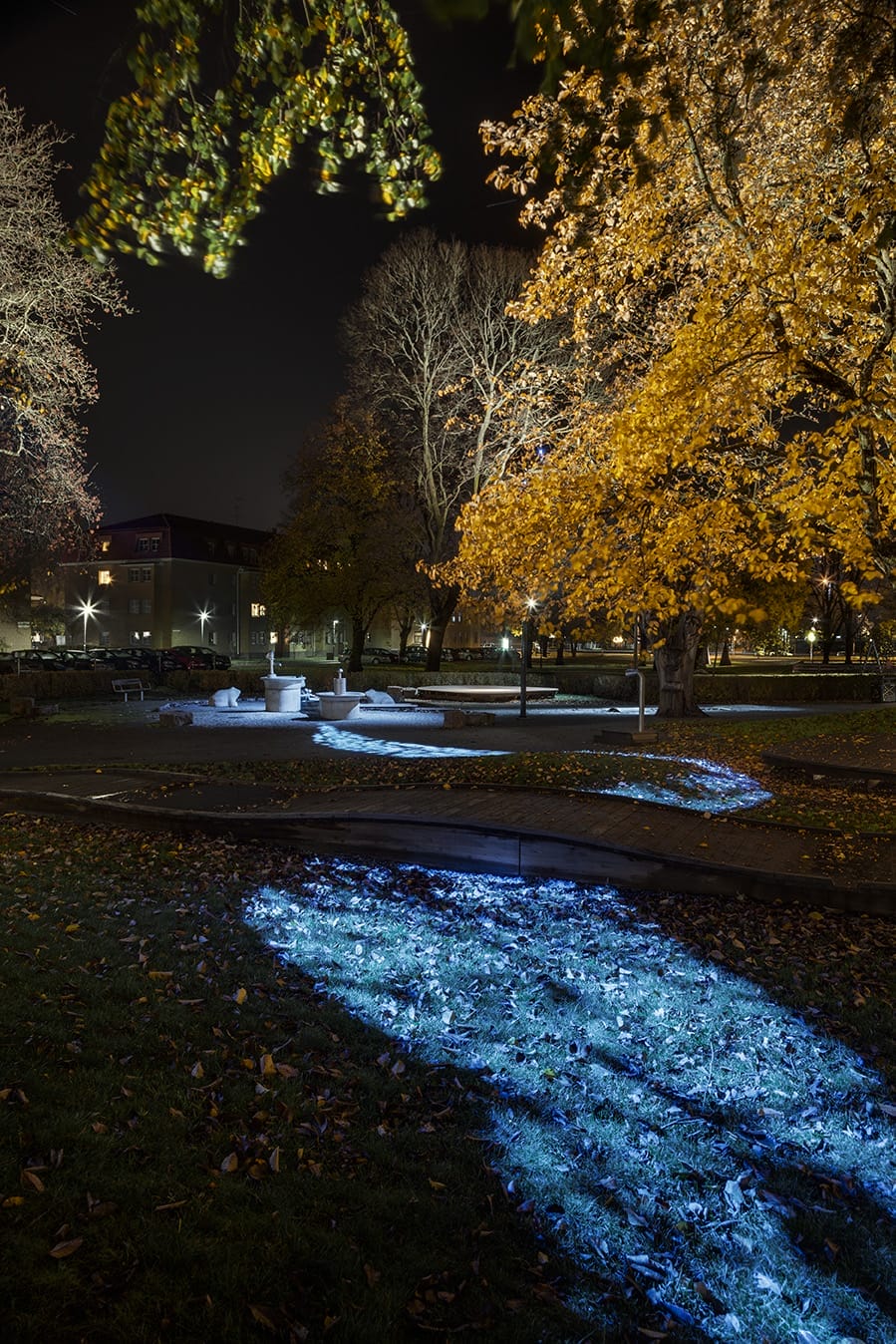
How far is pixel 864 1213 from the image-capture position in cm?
294

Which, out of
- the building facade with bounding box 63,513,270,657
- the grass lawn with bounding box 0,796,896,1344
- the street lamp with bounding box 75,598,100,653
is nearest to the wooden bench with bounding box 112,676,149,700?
the grass lawn with bounding box 0,796,896,1344

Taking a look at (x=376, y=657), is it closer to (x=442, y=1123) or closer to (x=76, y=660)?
(x=76, y=660)

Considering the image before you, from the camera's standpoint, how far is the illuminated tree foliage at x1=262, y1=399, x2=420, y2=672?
115ft

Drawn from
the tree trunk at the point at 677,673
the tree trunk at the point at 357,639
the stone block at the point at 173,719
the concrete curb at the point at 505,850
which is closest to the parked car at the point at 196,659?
the tree trunk at the point at 357,639

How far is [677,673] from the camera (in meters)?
20.9

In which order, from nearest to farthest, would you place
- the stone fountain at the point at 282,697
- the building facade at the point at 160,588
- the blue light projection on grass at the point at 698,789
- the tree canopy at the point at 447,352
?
1. the blue light projection on grass at the point at 698,789
2. the stone fountain at the point at 282,697
3. the tree canopy at the point at 447,352
4. the building facade at the point at 160,588

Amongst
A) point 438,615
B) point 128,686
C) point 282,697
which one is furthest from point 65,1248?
point 438,615

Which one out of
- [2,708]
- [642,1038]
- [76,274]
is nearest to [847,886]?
[642,1038]

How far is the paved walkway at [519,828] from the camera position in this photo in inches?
251

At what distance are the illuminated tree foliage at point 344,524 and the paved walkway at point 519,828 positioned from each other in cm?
2394

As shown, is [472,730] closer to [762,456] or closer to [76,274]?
[762,456]

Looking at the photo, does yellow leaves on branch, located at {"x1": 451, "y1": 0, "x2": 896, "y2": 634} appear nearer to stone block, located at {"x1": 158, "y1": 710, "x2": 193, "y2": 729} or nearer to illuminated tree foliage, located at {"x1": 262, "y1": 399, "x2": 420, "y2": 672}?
stone block, located at {"x1": 158, "y1": 710, "x2": 193, "y2": 729}

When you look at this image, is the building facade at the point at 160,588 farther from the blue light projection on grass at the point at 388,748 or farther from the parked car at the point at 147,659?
the blue light projection on grass at the point at 388,748

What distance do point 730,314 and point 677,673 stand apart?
45.0 ft
